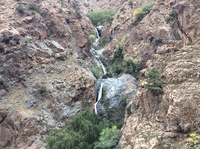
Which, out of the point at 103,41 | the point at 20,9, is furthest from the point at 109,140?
the point at 103,41

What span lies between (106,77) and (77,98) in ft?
27.3

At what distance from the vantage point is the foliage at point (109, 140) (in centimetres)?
2338

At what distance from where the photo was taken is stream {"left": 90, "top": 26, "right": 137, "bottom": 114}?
36969mm

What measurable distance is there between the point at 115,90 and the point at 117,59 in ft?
37.9

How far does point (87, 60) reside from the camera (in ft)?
156

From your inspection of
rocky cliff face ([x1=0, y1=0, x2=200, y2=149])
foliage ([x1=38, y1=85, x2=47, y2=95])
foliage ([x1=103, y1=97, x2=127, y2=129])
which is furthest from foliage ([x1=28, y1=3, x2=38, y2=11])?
foliage ([x1=103, y1=97, x2=127, y2=129])

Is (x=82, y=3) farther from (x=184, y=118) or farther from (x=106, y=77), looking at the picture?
(x=184, y=118)

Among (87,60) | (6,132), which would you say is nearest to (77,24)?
(87,60)

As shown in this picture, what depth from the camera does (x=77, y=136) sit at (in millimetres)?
26234

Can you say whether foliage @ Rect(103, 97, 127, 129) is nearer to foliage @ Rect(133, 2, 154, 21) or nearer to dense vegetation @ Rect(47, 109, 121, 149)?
dense vegetation @ Rect(47, 109, 121, 149)

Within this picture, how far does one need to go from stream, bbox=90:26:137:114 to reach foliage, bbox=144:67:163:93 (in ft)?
40.6

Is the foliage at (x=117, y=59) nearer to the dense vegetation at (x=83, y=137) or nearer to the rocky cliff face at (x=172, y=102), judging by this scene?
the rocky cliff face at (x=172, y=102)

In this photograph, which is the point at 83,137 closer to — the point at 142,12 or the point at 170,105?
the point at 170,105

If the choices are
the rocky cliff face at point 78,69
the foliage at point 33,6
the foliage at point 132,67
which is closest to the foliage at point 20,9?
the rocky cliff face at point 78,69
